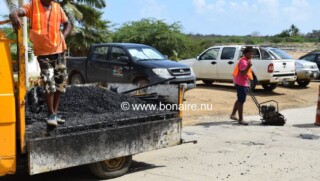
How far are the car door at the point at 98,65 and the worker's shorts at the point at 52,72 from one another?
880 cm

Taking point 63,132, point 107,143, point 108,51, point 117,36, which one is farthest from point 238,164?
point 117,36

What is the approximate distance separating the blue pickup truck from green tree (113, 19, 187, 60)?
1918cm

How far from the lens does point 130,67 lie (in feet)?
44.6

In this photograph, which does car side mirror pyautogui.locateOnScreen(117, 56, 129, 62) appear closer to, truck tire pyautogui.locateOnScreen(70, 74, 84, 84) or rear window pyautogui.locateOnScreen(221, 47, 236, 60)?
truck tire pyautogui.locateOnScreen(70, 74, 84, 84)

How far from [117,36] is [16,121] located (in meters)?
31.6

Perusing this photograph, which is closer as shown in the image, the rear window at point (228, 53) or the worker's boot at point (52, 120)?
the worker's boot at point (52, 120)

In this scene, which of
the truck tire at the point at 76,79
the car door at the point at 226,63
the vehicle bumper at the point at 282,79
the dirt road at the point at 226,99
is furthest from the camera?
the car door at the point at 226,63

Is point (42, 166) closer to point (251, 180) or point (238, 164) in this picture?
point (251, 180)

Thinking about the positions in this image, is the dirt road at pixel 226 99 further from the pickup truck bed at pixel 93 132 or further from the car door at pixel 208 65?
the pickup truck bed at pixel 93 132

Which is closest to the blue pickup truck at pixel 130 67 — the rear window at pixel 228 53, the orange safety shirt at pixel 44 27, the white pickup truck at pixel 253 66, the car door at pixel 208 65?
the white pickup truck at pixel 253 66

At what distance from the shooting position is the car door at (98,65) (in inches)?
575

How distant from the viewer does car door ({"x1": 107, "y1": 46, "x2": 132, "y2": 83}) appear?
1372cm

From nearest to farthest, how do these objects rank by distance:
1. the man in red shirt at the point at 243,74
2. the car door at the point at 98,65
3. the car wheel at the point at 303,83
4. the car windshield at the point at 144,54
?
the man in red shirt at the point at 243,74, the car windshield at the point at 144,54, the car door at the point at 98,65, the car wheel at the point at 303,83

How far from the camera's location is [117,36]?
3628cm
